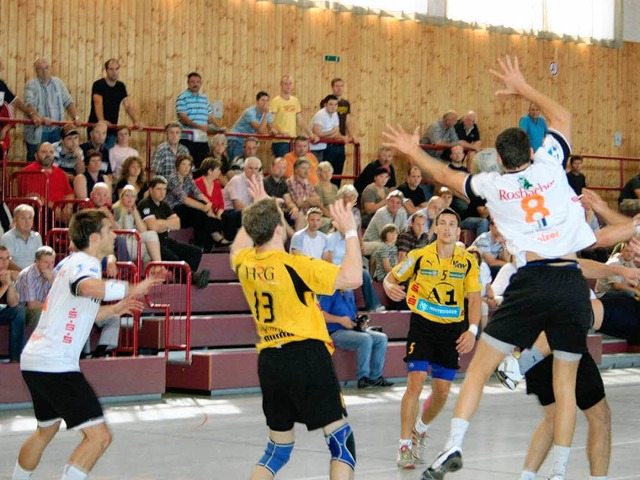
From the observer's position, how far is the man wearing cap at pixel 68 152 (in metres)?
15.7

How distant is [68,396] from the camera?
6.98 meters

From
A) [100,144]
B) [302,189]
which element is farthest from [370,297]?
[100,144]

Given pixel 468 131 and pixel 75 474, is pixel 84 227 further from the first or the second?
pixel 468 131

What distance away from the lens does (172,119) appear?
19.6 meters

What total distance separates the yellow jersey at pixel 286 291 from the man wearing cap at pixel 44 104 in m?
10.3

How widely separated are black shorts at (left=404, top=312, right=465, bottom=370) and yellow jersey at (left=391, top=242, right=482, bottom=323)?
0.06 m

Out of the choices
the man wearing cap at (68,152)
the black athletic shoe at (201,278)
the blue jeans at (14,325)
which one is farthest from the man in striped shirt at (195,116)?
the blue jeans at (14,325)

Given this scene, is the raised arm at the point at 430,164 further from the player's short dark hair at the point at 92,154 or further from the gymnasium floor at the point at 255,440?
the player's short dark hair at the point at 92,154

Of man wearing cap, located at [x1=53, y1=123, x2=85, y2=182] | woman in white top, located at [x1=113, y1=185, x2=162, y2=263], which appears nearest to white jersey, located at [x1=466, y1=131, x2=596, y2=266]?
woman in white top, located at [x1=113, y1=185, x2=162, y2=263]

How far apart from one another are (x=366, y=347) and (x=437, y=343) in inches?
201

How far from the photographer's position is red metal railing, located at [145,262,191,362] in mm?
13523

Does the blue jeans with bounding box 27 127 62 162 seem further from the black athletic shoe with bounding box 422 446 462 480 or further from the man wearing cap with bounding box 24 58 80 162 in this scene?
the black athletic shoe with bounding box 422 446 462 480

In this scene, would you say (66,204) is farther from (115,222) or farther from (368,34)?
(368,34)

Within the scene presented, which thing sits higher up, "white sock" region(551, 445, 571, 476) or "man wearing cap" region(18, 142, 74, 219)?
"man wearing cap" region(18, 142, 74, 219)
